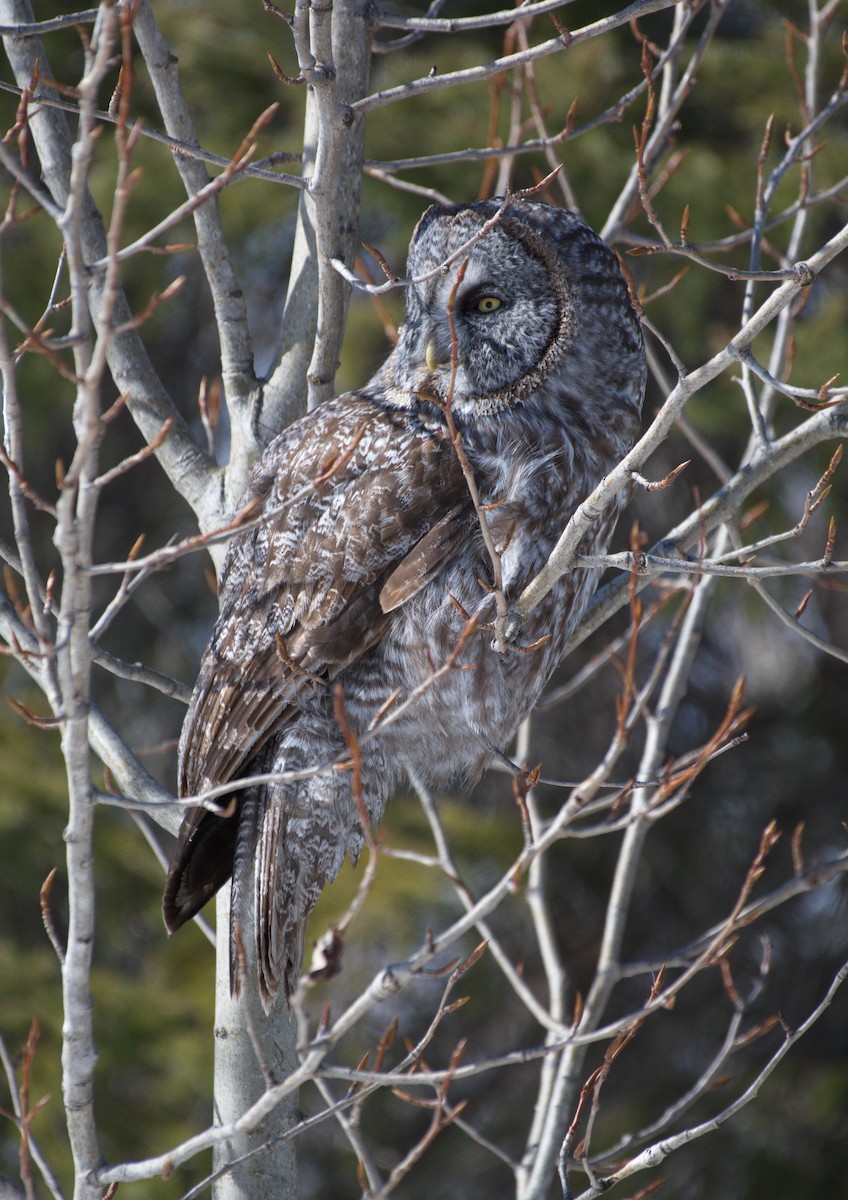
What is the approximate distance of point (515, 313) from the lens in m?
3.17

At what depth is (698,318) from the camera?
512cm

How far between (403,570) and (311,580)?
0.21 metres

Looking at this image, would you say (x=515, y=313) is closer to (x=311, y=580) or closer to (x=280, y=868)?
(x=311, y=580)

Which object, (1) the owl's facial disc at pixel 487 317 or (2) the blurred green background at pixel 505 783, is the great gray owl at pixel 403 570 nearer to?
A: (1) the owl's facial disc at pixel 487 317

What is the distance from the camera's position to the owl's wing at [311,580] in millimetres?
2789

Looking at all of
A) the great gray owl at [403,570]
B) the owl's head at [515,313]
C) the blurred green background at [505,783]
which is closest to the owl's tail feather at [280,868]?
the great gray owl at [403,570]

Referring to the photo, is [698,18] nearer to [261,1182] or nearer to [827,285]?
[827,285]

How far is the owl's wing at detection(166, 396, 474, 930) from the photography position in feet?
9.15

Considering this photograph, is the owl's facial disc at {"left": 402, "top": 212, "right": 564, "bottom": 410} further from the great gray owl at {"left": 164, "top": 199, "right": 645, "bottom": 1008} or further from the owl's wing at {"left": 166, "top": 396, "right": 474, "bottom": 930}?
the owl's wing at {"left": 166, "top": 396, "right": 474, "bottom": 930}

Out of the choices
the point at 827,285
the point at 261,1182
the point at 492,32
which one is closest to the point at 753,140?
the point at 827,285

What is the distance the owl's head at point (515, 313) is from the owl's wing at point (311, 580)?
10.5 inches

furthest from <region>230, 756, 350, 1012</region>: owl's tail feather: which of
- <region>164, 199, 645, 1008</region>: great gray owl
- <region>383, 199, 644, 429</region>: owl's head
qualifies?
<region>383, 199, 644, 429</region>: owl's head

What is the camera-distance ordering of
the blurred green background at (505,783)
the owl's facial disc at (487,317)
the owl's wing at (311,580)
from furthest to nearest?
1. the blurred green background at (505,783)
2. the owl's facial disc at (487,317)
3. the owl's wing at (311,580)

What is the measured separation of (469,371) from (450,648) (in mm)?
683
